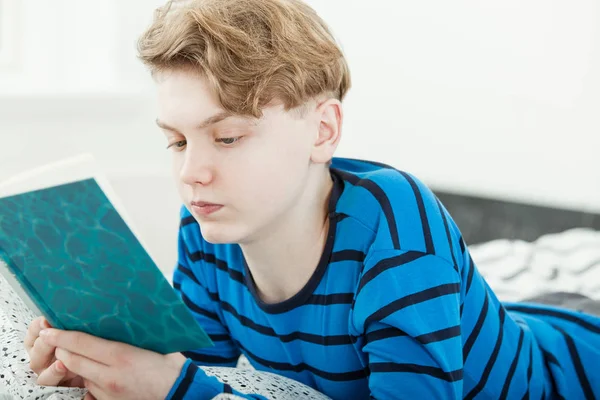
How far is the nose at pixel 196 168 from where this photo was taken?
735mm

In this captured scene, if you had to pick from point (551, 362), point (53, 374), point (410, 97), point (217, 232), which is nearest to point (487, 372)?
point (551, 362)

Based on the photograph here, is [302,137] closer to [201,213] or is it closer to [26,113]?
[201,213]

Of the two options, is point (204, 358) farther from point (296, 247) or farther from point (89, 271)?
point (89, 271)

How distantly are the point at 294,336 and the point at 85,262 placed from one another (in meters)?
0.33

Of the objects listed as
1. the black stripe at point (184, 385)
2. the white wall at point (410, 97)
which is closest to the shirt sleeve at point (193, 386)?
the black stripe at point (184, 385)

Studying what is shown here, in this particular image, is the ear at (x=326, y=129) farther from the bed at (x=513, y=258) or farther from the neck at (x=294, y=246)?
the bed at (x=513, y=258)

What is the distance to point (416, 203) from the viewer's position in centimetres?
87

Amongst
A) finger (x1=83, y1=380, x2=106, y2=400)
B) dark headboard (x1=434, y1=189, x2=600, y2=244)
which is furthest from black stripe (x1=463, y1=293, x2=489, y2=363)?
dark headboard (x1=434, y1=189, x2=600, y2=244)

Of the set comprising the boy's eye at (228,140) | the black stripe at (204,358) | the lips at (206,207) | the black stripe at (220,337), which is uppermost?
the boy's eye at (228,140)

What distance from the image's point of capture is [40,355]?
725mm

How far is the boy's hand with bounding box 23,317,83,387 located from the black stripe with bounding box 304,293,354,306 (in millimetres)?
266

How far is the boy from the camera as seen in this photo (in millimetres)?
740

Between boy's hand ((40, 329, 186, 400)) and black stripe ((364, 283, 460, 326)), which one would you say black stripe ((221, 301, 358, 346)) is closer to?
black stripe ((364, 283, 460, 326))

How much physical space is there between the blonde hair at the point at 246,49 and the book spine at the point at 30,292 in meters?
0.24
